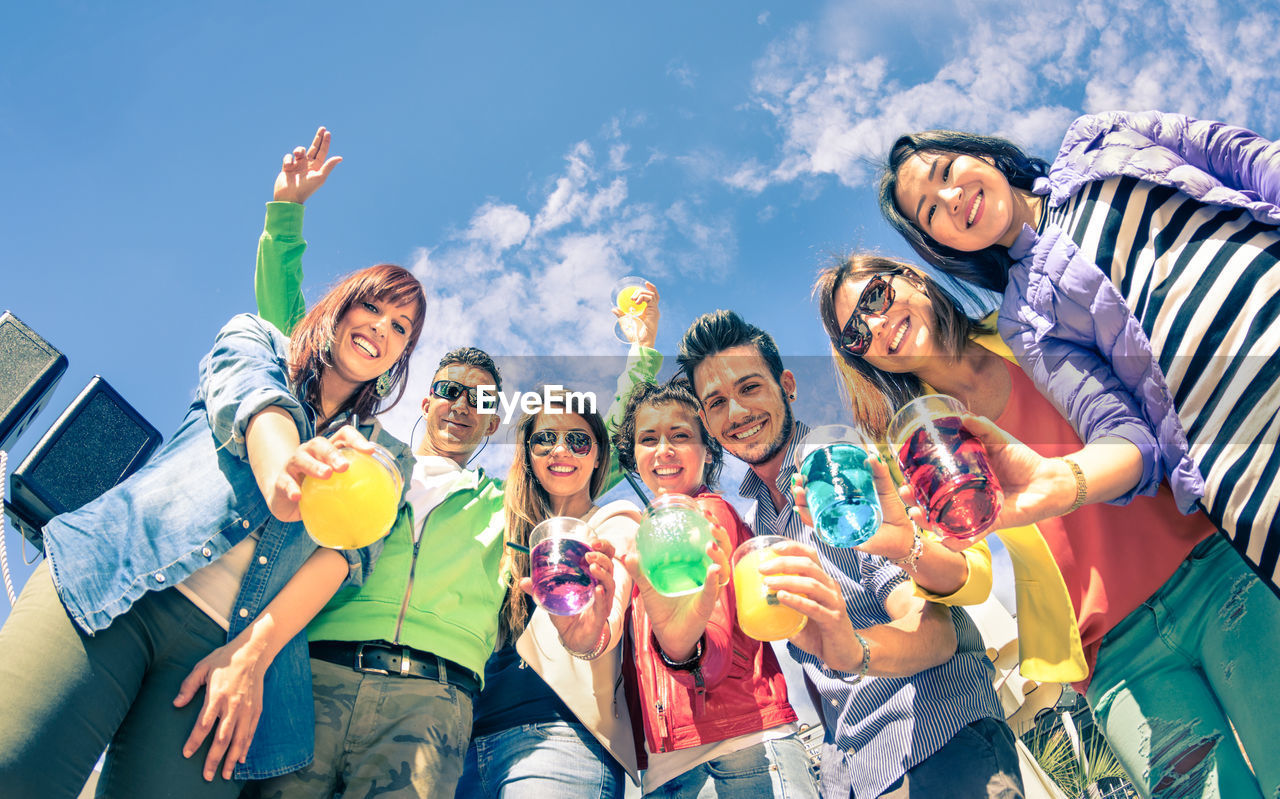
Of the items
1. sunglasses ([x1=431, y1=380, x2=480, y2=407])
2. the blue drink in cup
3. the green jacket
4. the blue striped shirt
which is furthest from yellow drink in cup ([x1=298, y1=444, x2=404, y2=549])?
the blue striped shirt

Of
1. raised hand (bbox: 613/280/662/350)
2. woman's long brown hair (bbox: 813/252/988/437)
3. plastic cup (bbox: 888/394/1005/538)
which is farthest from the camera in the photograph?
raised hand (bbox: 613/280/662/350)

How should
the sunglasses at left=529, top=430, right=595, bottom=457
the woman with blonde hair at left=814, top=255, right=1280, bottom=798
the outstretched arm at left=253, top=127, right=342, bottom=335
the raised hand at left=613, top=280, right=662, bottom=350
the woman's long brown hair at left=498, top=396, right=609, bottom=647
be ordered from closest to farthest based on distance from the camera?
the woman with blonde hair at left=814, top=255, right=1280, bottom=798 → the woman's long brown hair at left=498, top=396, right=609, bottom=647 → the outstretched arm at left=253, top=127, right=342, bottom=335 → the sunglasses at left=529, top=430, right=595, bottom=457 → the raised hand at left=613, top=280, right=662, bottom=350

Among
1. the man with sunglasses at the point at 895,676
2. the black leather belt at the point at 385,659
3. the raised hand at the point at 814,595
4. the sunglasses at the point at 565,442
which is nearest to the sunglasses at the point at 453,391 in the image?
the sunglasses at the point at 565,442

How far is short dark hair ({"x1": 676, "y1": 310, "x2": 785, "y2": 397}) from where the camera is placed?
3.99 meters

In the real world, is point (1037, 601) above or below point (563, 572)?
below

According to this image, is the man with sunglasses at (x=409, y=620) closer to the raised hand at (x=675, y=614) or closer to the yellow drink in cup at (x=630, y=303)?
the raised hand at (x=675, y=614)

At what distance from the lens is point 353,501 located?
2.19 m

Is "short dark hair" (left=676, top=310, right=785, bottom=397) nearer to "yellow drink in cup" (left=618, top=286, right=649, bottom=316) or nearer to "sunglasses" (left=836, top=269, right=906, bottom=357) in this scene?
"yellow drink in cup" (left=618, top=286, right=649, bottom=316)

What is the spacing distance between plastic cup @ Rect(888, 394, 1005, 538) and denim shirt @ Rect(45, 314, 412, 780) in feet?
6.70

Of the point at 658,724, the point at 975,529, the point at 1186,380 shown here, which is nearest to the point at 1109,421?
the point at 1186,380

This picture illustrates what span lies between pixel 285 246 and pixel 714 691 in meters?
2.86

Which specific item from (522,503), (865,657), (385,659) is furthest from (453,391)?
(865,657)

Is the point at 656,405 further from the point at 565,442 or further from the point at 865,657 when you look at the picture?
the point at 865,657
